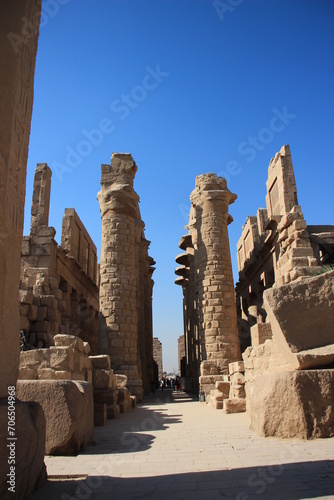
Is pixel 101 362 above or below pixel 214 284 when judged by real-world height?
below

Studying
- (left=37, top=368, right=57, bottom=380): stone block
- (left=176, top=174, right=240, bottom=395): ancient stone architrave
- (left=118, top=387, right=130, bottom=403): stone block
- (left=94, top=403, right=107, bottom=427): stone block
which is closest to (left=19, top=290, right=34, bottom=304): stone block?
(left=118, top=387, right=130, bottom=403): stone block

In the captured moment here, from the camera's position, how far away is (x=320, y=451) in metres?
4.24

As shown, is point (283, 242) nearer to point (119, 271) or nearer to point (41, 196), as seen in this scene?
point (119, 271)

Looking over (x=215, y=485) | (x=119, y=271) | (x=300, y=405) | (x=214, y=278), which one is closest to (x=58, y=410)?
(x=215, y=485)

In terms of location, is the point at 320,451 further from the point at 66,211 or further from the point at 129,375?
the point at 66,211

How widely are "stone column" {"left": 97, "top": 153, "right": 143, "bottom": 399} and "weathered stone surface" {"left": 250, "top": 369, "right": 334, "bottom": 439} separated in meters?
9.63

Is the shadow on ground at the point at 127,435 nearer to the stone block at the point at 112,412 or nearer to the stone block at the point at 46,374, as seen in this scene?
the stone block at the point at 112,412

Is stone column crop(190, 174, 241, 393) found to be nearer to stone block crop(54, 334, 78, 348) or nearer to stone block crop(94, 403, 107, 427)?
stone block crop(94, 403, 107, 427)

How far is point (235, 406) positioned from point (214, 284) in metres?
6.18

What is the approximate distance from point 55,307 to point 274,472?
33.2 feet

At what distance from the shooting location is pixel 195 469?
401 cm

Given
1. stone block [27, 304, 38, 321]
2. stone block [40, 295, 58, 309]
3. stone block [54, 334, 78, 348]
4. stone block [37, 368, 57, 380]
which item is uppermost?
stone block [40, 295, 58, 309]

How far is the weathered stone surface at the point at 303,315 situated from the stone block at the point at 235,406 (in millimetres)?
4781

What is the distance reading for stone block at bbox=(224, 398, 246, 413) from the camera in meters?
9.68
